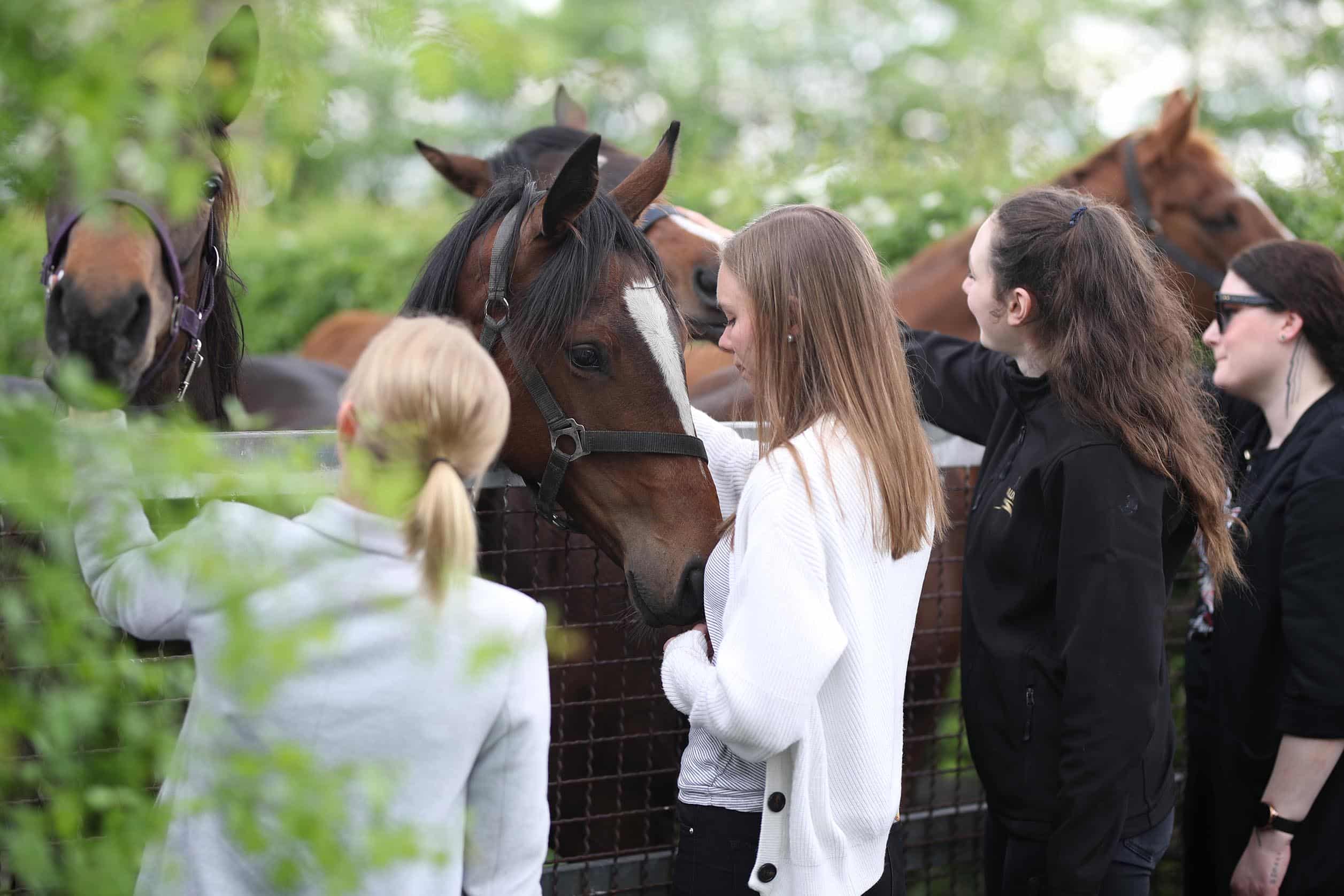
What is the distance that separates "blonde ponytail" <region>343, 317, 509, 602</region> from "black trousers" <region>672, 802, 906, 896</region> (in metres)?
0.75

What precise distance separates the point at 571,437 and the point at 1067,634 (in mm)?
1060

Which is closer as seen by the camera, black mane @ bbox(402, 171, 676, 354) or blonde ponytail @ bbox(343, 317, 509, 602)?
blonde ponytail @ bbox(343, 317, 509, 602)

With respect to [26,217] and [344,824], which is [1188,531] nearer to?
[344,824]

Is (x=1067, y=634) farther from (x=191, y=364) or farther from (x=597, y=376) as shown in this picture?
(x=191, y=364)

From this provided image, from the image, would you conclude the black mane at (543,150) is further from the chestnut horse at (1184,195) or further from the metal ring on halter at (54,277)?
the metal ring on halter at (54,277)

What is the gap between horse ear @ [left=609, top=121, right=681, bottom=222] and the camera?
2730 millimetres

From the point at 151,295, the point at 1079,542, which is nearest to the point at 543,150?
the point at 151,295

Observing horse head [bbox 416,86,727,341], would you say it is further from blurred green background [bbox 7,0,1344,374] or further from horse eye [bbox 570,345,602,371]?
horse eye [bbox 570,345,602,371]

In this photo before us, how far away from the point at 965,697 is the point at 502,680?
126cm

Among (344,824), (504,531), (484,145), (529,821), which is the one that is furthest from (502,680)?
(484,145)

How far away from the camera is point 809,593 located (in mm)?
1740

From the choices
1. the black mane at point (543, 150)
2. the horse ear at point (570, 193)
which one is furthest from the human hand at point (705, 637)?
the black mane at point (543, 150)

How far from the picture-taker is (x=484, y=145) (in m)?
20.3

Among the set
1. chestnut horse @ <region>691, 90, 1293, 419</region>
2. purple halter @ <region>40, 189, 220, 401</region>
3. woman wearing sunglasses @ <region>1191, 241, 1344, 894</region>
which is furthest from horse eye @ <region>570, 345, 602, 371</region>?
chestnut horse @ <region>691, 90, 1293, 419</region>
